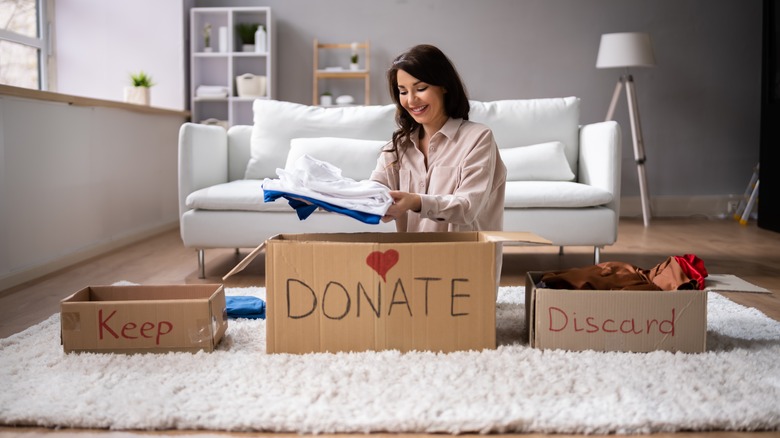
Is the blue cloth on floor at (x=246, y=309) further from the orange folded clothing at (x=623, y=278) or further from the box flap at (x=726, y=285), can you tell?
the box flap at (x=726, y=285)

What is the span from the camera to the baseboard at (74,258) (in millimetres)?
2804

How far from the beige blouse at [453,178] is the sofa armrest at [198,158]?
50.0 inches

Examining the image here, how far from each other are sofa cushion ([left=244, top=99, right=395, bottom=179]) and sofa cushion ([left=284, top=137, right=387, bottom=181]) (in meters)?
0.15

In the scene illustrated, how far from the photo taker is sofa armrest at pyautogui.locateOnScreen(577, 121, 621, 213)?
3.11 metres

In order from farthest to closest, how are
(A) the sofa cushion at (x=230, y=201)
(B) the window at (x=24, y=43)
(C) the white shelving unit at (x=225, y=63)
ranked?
(C) the white shelving unit at (x=225, y=63) → (B) the window at (x=24, y=43) → (A) the sofa cushion at (x=230, y=201)

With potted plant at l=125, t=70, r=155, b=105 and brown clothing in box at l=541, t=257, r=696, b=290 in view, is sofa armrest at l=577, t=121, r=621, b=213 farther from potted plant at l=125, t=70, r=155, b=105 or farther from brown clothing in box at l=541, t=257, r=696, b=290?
potted plant at l=125, t=70, r=155, b=105

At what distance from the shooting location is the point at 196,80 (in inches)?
221

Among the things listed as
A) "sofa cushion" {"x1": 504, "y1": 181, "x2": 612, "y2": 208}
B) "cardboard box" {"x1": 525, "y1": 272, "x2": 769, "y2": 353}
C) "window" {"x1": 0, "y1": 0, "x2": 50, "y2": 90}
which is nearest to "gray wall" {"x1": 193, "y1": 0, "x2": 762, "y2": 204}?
"window" {"x1": 0, "y1": 0, "x2": 50, "y2": 90}

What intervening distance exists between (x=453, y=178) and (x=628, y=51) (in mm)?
3723

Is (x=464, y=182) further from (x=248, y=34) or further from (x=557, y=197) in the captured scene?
(x=248, y=34)

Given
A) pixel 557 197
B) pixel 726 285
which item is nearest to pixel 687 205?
pixel 557 197

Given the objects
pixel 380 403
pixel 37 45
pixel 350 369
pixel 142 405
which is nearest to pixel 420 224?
pixel 350 369

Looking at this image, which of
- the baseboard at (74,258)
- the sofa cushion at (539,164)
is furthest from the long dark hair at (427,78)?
the baseboard at (74,258)

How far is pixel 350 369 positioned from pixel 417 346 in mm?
191
